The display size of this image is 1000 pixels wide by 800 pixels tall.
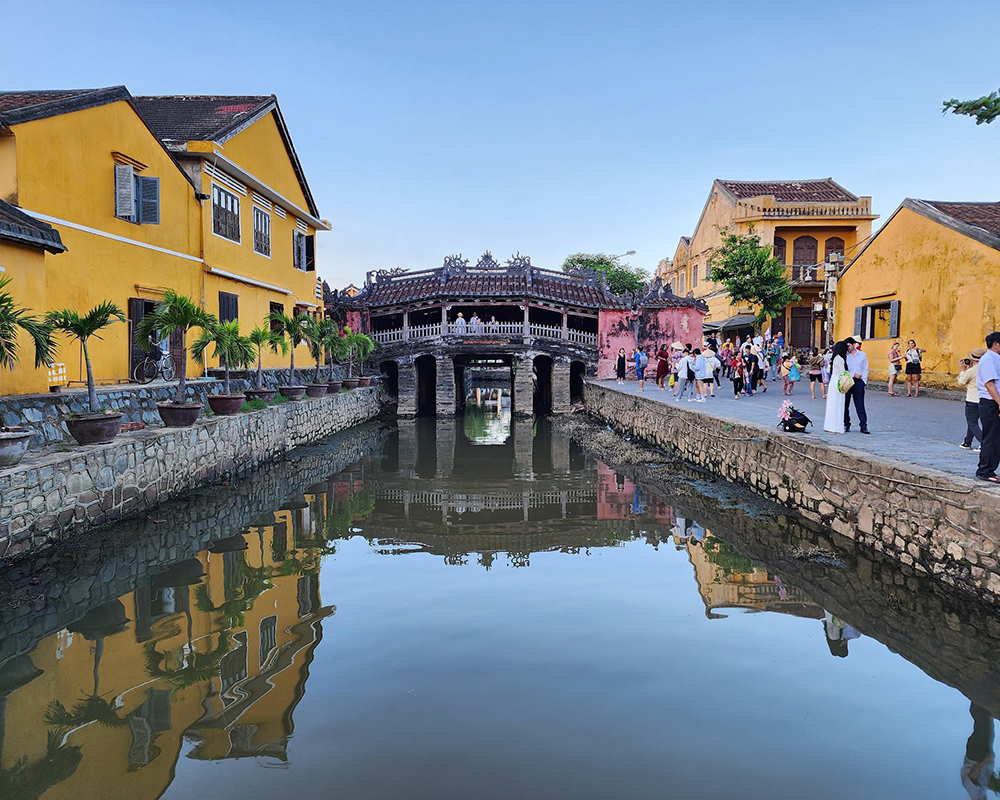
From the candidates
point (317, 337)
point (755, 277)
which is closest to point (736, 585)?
point (317, 337)

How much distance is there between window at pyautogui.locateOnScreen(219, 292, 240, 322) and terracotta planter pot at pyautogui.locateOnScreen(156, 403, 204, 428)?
23.0ft

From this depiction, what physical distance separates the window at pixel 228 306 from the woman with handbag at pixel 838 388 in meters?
13.8

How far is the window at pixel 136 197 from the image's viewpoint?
42.7 ft

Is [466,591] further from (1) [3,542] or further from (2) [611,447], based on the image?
(2) [611,447]

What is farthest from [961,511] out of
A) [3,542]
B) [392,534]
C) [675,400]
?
[675,400]

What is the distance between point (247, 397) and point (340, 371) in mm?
10918

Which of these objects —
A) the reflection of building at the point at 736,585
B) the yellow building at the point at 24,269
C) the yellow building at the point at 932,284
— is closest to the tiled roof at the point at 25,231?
the yellow building at the point at 24,269

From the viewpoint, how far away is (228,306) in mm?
17547

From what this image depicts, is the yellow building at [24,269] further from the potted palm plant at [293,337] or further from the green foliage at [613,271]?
the green foliage at [613,271]

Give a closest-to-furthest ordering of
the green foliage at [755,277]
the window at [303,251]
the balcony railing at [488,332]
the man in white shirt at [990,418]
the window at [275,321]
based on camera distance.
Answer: the man in white shirt at [990,418] < the window at [275,321] < the window at [303,251] < the green foliage at [755,277] < the balcony railing at [488,332]

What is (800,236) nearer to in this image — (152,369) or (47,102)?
(152,369)

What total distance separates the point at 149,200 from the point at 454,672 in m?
12.4

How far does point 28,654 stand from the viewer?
204 inches

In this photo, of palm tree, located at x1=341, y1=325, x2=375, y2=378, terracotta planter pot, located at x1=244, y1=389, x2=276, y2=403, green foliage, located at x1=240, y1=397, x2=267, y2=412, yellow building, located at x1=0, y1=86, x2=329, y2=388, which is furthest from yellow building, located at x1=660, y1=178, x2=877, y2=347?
green foliage, located at x1=240, y1=397, x2=267, y2=412
